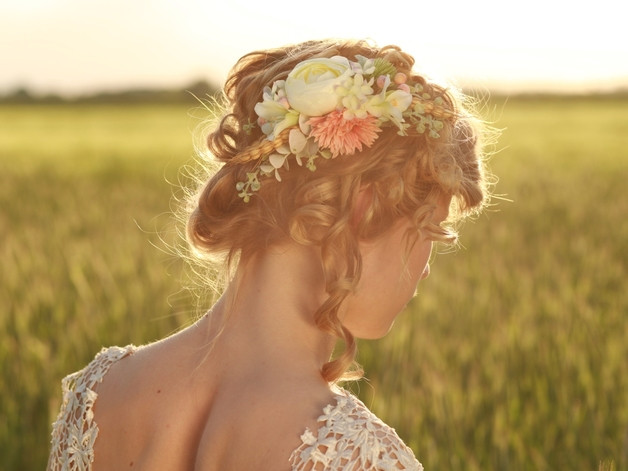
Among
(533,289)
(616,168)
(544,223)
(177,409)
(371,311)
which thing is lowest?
(616,168)

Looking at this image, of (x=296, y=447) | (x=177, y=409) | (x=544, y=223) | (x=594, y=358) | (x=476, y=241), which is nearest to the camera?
(x=296, y=447)

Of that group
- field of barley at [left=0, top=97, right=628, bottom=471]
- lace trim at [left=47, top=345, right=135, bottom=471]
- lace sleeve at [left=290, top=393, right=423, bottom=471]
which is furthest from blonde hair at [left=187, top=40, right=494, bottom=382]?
field of barley at [left=0, top=97, right=628, bottom=471]

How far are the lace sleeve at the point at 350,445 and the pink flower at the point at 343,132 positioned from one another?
325 millimetres

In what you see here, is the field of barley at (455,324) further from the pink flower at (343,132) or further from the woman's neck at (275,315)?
the woman's neck at (275,315)

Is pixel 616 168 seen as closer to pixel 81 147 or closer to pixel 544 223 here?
pixel 544 223

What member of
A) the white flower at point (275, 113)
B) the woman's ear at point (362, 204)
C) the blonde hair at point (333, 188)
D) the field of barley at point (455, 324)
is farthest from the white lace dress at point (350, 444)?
the field of barley at point (455, 324)

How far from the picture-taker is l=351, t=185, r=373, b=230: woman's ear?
1276 mm

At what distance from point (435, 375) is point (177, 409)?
1595 millimetres

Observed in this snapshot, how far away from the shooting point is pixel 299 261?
126 cm

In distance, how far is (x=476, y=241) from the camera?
5.73 metres

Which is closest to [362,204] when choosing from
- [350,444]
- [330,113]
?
[330,113]

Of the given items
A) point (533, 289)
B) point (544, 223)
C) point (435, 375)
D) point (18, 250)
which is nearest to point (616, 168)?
point (544, 223)

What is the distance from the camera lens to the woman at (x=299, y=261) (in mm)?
1158

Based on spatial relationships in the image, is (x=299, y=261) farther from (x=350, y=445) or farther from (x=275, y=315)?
(x=350, y=445)
